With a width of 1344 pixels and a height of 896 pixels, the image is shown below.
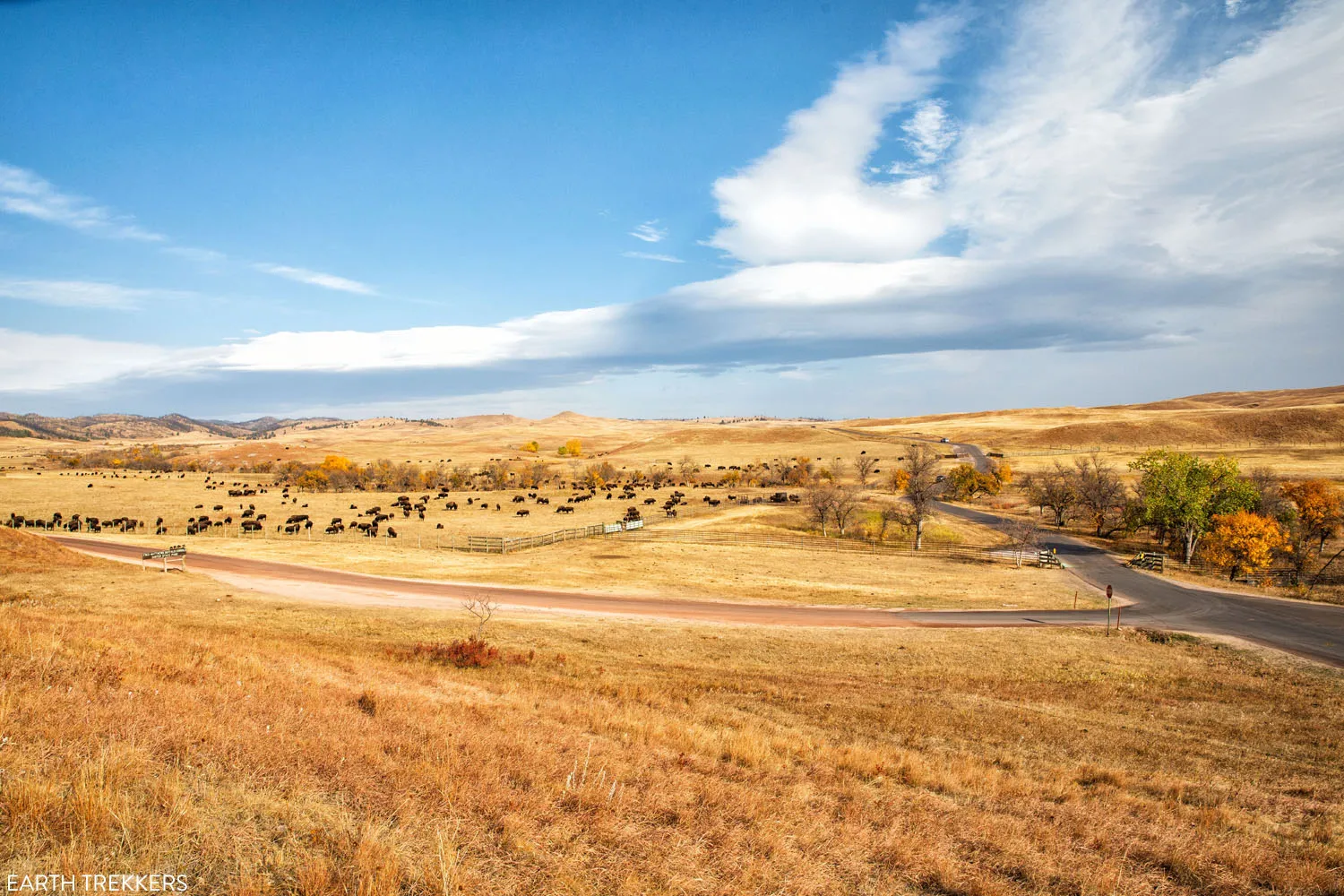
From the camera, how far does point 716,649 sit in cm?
2553

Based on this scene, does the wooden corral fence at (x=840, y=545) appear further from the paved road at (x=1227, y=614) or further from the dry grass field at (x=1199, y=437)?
the dry grass field at (x=1199, y=437)

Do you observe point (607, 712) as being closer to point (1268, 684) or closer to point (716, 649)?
point (716, 649)

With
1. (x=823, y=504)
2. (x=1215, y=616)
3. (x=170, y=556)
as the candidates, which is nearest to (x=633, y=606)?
(x=170, y=556)

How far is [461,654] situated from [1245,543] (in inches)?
2351

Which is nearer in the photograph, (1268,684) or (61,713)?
(61,713)

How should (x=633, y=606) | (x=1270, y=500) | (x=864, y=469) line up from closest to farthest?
(x=633, y=606), (x=1270, y=500), (x=864, y=469)

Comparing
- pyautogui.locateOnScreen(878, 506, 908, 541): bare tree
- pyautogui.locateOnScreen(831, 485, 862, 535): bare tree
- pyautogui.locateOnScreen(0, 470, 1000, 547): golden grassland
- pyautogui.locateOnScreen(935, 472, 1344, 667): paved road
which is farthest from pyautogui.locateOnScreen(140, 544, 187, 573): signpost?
pyautogui.locateOnScreen(878, 506, 908, 541): bare tree

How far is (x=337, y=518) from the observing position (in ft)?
239

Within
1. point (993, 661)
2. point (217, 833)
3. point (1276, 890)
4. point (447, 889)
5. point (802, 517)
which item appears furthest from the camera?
point (802, 517)

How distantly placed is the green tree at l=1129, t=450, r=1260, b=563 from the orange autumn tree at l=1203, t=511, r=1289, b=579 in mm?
4274

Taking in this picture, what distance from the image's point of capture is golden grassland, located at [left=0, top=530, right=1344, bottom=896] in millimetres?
6457

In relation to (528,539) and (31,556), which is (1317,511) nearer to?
(528,539)

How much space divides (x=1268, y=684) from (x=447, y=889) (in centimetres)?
3045

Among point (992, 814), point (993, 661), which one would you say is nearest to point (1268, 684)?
point (993, 661)
